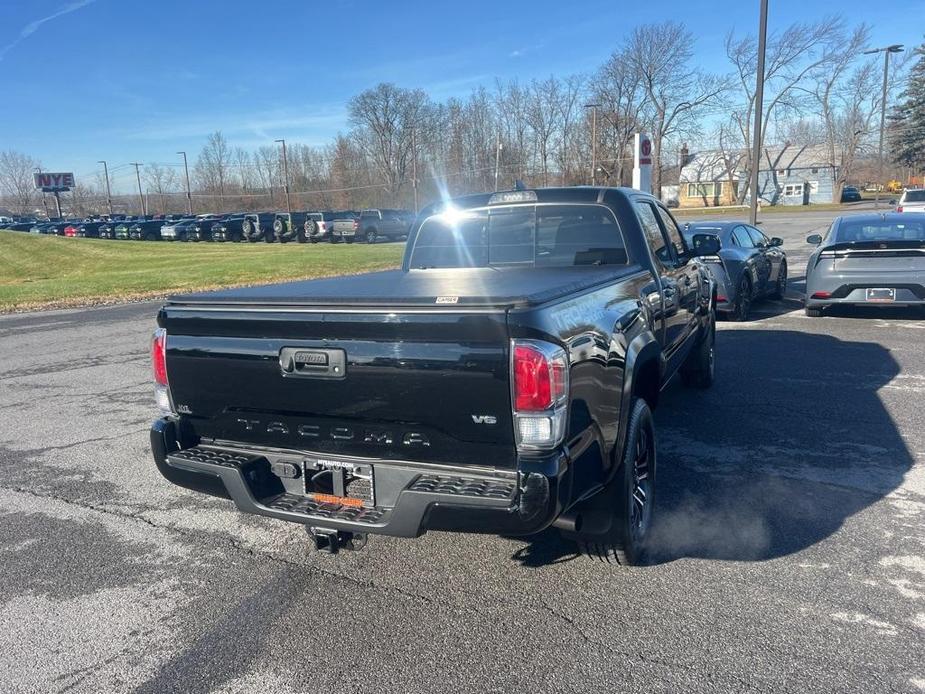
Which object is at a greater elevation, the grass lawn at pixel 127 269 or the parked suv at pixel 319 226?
the parked suv at pixel 319 226

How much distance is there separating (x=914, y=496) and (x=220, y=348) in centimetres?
412

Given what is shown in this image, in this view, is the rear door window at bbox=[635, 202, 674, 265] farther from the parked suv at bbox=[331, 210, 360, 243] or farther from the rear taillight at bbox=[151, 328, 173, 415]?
the parked suv at bbox=[331, 210, 360, 243]

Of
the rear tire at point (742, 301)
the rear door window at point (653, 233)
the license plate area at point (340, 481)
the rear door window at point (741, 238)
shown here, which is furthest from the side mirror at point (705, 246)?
the rear door window at point (741, 238)

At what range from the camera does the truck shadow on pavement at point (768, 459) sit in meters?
3.79

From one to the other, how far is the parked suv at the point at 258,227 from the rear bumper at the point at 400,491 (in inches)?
1693

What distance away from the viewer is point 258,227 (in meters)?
44.3

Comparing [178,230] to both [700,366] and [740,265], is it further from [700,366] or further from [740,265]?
[700,366]

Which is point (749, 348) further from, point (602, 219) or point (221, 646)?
point (221, 646)

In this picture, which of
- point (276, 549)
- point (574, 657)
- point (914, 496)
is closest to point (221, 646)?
point (276, 549)

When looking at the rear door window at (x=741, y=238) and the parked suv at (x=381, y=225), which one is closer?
the rear door window at (x=741, y=238)

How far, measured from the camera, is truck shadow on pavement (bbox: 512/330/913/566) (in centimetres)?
379

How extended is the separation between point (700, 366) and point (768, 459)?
188 centimetres

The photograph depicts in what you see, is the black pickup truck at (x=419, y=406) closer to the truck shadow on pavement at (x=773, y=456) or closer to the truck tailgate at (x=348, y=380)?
the truck tailgate at (x=348, y=380)

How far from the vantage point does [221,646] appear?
2965mm
